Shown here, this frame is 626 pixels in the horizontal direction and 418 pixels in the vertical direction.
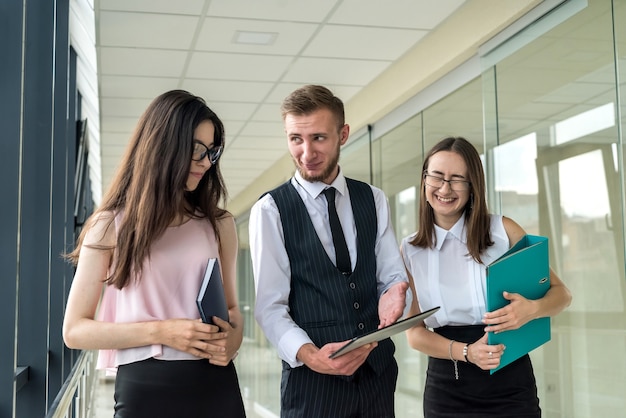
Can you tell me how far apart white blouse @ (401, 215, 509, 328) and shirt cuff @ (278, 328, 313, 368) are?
65cm

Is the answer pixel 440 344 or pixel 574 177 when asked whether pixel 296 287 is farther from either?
pixel 574 177

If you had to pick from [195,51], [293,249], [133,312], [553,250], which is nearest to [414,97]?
[195,51]

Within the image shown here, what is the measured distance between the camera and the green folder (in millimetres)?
2211

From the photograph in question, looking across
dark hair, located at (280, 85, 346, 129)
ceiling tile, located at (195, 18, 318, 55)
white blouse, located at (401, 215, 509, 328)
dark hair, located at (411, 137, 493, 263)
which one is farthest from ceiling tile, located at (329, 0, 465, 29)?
dark hair, located at (280, 85, 346, 129)

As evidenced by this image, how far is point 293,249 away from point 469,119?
10.5 ft

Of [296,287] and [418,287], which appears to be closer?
[296,287]

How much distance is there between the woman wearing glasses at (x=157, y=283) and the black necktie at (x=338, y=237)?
1.37 feet

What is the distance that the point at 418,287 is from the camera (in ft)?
8.44

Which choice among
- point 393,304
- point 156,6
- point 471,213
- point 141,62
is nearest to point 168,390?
point 393,304

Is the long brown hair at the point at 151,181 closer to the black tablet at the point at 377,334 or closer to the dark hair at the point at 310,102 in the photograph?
the dark hair at the point at 310,102

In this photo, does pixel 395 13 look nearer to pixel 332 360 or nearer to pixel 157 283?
pixel 332 360

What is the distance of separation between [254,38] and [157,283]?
372cm

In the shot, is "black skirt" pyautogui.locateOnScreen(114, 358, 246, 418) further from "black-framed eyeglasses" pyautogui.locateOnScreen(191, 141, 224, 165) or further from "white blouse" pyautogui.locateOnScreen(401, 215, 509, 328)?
"white blouse" pyautogui.locateOnScreen(401, 215, 509, 328)

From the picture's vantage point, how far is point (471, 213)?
257 cm
